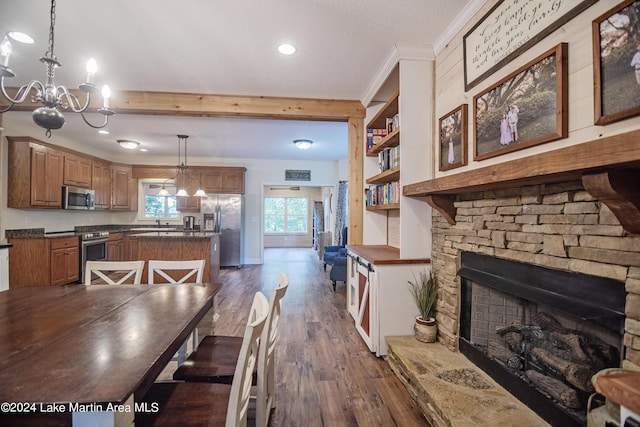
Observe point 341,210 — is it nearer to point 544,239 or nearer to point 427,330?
point 427,330

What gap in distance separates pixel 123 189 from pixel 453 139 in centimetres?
695

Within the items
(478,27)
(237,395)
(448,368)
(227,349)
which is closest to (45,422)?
(237,395)

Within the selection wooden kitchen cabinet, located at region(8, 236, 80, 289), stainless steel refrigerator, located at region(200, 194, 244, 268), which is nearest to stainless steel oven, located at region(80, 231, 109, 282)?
wooden kitchen cabinet, located at region(8, 236, 80, 289)

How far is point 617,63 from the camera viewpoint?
110 cm

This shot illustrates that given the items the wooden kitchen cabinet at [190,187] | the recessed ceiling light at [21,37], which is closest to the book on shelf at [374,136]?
the recessed ceiling light at [21,37]

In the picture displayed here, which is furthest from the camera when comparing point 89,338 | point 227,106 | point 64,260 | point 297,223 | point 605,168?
point 297,223

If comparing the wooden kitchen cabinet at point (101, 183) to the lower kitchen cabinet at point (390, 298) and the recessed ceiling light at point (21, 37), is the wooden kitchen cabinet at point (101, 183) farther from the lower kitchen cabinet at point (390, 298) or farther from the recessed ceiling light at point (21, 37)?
the lower kitchen cabinet at point (390, 298)

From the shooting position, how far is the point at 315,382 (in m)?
2.21

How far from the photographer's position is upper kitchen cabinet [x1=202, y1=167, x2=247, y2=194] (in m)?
6.78

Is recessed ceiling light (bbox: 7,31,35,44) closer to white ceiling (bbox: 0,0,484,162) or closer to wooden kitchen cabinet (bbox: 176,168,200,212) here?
white ceiling (bbox: 0,0,484,162)

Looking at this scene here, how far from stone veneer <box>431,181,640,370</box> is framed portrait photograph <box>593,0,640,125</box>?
35 cm

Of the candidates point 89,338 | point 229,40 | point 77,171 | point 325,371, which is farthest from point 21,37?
point 77,171

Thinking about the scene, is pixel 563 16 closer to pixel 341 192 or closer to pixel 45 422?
pixel 45 422

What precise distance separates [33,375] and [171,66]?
104 inches
